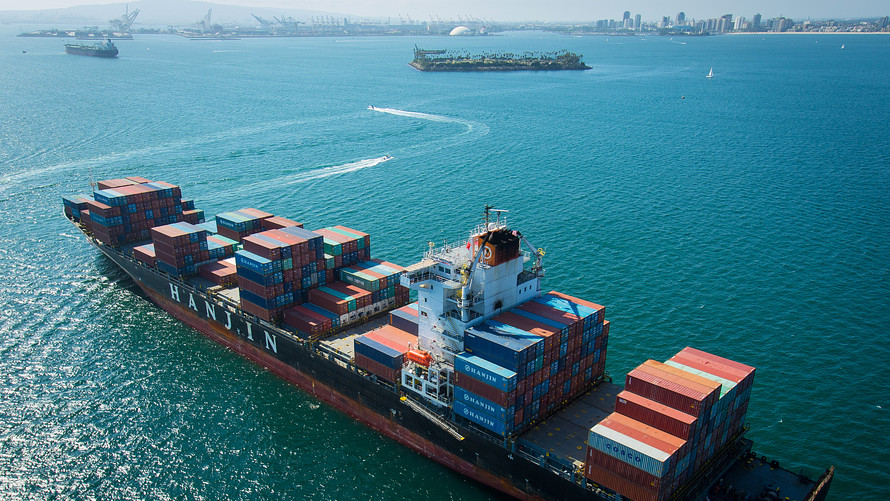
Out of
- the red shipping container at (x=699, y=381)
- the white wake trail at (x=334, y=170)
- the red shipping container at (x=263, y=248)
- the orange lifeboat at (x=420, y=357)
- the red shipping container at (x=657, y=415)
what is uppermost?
the red shipping container at (x=263, y=248)

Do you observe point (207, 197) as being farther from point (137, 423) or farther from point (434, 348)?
point (434, 348)

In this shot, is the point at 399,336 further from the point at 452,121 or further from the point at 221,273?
the point at 452,121

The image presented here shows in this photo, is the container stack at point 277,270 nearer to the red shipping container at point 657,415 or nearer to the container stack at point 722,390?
the red shipping container at point 657,415

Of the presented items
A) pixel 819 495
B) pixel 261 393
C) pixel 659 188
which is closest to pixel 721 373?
pixel 819 495

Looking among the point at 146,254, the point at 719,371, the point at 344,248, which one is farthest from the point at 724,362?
the point at 146,254

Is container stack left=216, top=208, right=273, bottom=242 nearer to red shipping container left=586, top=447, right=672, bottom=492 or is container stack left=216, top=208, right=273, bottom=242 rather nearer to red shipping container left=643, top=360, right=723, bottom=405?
red shipping container left=643, top=360, right=723, bottom=405

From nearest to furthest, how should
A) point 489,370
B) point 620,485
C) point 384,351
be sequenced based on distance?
point 620,485 → point 489,370 → point 384,351

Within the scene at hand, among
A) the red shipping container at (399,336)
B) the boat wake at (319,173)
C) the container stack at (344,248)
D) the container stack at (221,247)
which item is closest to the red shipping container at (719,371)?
the red shipping container at (399,336)
